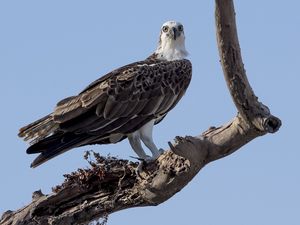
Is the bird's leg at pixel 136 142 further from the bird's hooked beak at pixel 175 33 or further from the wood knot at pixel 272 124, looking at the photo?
the wood knot at pixel 272 124

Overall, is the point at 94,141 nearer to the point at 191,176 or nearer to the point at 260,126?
the point at 191,176

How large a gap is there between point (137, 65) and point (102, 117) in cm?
133

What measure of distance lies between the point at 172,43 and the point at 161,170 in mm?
4109

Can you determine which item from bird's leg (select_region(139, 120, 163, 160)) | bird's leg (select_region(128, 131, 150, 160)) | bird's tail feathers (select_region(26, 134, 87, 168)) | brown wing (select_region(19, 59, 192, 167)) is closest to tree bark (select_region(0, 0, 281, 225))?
bird's tail feathers (select_region(26, 134, 87, 168))

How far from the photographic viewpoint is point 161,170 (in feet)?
35.4

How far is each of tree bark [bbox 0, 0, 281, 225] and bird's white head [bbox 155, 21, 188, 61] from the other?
3.34 metres

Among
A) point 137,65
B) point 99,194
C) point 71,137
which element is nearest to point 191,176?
point 99,194

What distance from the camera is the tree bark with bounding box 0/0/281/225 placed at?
30.5 feet

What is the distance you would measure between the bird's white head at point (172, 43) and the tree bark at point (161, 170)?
3338mm

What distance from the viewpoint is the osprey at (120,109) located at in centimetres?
1229

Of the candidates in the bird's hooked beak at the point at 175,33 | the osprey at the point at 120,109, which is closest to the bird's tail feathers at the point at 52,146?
the osprey at the point at 120,109

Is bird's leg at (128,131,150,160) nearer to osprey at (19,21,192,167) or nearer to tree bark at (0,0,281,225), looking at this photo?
osprey at (19,21,192,167)

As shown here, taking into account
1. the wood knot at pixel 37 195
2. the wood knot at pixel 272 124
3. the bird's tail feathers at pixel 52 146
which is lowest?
the wood knot at pixel 272 124

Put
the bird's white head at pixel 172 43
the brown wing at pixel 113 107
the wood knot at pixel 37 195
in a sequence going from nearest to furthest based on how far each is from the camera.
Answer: the wood knot at pixel 37 195, the brown wing at pixel 113 107, the bird's white head at pixel 172 43
